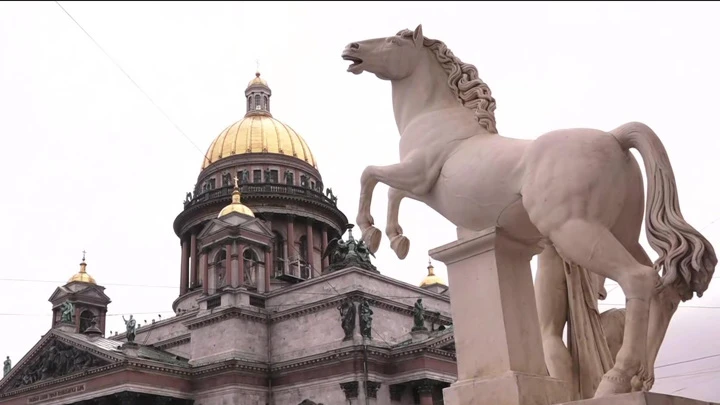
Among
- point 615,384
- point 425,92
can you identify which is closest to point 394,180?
point 425,92

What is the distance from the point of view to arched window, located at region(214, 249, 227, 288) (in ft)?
133

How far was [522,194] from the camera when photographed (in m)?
4.92

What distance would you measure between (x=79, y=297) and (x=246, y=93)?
20.4 m

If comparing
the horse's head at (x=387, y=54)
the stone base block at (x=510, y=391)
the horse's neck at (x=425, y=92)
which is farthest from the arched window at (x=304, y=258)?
the stone base block at (x=510, y=391)

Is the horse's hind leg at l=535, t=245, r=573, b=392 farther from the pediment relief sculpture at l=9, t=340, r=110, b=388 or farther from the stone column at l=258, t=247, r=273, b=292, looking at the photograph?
the stone column at l=258, t=247, r=273, b=292

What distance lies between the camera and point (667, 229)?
4.57 metres

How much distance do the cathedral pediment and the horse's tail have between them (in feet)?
117

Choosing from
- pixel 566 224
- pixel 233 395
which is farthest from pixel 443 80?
pixel 233 395

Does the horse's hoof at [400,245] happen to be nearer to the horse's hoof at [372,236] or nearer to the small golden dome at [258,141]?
the horse's hoof at [372,236]

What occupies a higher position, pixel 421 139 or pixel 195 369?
pixel 195 369

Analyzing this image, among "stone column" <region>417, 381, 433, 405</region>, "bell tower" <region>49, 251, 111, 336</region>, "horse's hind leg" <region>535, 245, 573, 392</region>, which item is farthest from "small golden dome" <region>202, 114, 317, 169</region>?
"horse's hind leg" <region>535, 245, 573, 392</region>

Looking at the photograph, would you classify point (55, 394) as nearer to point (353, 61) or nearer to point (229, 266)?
point (229, 266)

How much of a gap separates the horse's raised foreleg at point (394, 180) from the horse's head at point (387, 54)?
2.75 feet

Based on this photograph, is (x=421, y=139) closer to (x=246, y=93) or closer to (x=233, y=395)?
(x=233, y=395)
